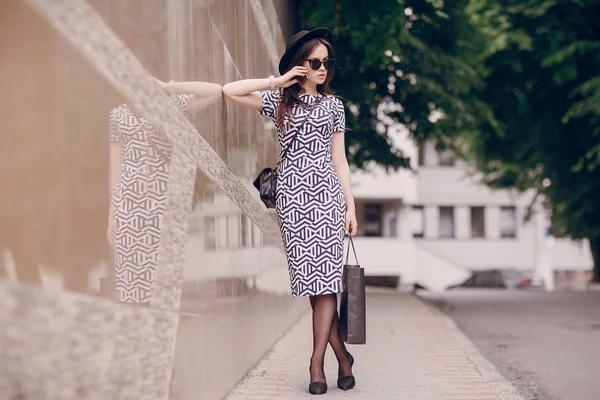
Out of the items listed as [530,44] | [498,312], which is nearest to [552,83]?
[530,44]

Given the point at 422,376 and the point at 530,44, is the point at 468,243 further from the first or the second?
the point at 422,376

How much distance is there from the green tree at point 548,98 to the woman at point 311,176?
934 cm

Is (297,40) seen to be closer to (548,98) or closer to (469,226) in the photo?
(548,98)

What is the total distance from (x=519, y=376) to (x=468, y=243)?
35974 mm

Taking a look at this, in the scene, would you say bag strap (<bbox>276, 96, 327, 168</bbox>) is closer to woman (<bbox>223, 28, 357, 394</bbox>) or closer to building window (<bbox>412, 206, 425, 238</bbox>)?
woman (<bbox>223, 28, 357, 394</bbox>)

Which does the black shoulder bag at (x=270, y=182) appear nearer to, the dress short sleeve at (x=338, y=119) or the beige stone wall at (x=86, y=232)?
the dress short sleeve at (x=338, y=119)

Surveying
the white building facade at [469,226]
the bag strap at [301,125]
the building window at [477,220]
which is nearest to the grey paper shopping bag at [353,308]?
the bag strap at [301,125]

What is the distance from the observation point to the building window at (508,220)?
1681 inches

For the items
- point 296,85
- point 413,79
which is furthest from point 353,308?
point 413,79

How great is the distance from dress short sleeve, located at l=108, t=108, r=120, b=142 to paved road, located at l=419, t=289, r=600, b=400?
3.69 metres

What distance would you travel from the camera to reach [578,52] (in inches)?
569

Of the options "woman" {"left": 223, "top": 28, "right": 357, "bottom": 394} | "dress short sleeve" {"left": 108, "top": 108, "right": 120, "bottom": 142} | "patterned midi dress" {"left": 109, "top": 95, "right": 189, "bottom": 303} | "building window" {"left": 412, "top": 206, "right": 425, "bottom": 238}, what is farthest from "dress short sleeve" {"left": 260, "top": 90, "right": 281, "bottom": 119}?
"building window" {"left": 412, "top": 206, "right": 425, "bottom": 238}

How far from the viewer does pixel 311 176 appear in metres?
4.81

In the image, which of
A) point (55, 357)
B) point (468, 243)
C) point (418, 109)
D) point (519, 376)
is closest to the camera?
point (55, 357)
